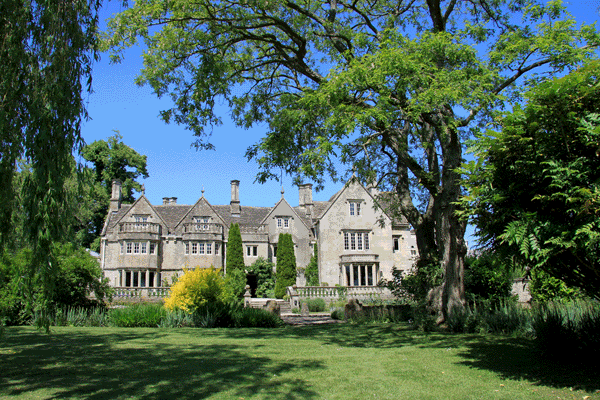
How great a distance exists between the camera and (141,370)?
7875mm

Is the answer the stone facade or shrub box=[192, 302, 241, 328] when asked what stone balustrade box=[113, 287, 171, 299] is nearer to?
the stone facade

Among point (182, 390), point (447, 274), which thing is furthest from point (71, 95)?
point (447, 274)

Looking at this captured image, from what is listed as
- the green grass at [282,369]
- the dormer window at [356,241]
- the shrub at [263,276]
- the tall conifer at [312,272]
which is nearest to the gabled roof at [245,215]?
the shrub at [263,276]

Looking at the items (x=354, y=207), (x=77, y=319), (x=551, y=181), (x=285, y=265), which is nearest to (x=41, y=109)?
(x=551, y=181)

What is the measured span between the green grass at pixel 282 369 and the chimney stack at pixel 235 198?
117 ft

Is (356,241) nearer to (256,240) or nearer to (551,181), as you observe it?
(256,240)

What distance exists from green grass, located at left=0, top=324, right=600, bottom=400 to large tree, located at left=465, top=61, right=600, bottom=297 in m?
2.07

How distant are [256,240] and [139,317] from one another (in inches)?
1090

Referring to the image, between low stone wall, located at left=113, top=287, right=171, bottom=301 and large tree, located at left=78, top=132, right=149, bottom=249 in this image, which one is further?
large tree, located at left=78, top=132, right=149, bottom=249

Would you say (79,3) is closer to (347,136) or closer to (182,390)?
(182,390)

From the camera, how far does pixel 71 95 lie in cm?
648

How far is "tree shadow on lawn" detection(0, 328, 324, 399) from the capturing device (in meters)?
6.50

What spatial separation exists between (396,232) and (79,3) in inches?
1637

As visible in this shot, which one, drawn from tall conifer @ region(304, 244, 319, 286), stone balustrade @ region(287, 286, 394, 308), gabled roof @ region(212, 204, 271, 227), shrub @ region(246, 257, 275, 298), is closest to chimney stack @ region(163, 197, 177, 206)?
gabled roof @ region(212, 204, 271, 227)
